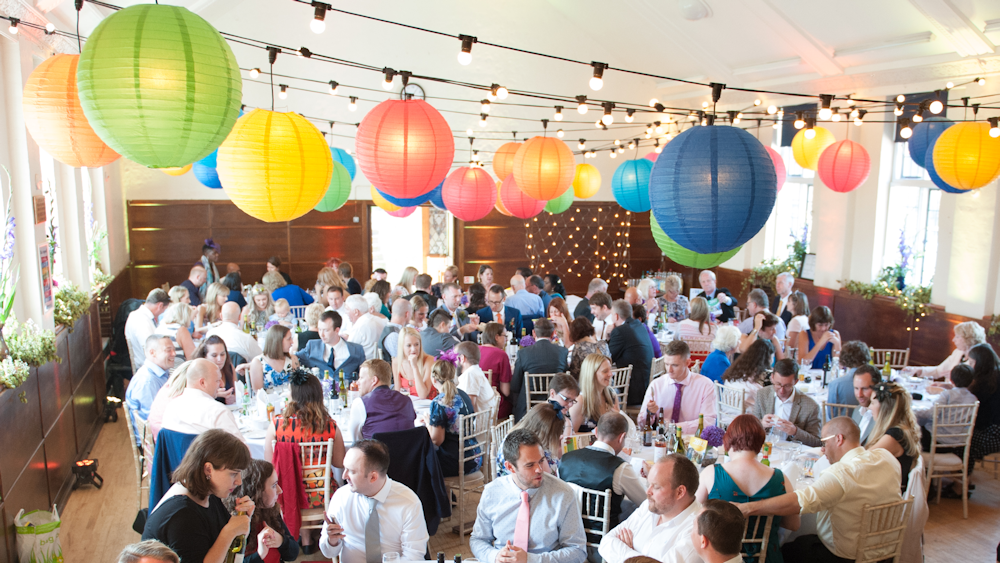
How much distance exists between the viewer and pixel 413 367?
575cm

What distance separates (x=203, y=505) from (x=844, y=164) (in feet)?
21.0

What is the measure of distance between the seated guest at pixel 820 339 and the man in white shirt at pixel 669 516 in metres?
4.57

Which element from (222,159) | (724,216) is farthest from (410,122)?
(724,216)

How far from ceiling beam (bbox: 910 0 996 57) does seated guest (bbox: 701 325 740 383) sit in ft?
14.0

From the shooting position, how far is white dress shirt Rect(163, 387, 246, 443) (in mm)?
4391

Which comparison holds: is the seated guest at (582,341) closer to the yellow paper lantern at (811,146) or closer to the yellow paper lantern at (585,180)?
the yellow paper lantern at (585,180)

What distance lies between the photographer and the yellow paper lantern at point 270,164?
3352mm

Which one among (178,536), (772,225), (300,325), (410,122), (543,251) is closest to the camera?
(178,536)

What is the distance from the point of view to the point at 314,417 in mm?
4457

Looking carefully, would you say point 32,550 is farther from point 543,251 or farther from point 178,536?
point 543,251

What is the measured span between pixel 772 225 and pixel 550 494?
10408 mm

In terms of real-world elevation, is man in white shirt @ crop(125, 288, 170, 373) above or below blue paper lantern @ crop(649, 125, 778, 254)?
below

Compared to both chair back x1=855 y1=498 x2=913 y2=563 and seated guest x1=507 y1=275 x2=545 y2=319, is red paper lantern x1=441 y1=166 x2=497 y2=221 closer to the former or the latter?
seated guest x1=507 y1=275 x2=545 y2=319

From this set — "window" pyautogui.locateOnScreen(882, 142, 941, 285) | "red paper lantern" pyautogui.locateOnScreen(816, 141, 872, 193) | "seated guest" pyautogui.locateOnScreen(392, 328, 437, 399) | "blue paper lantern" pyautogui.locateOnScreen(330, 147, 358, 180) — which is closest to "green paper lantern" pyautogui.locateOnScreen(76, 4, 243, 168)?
"seated guest" pyautogui.locateOnScreen(392, 328, 437, 399)
